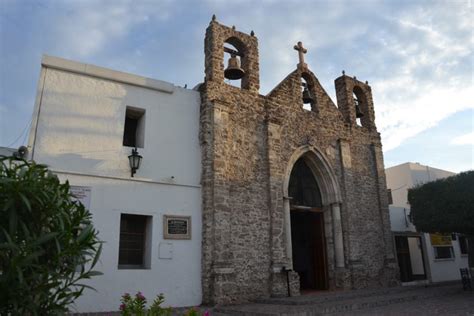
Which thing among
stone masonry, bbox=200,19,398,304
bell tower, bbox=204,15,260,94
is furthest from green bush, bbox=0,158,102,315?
bell tower, bbox=204,15,260,94

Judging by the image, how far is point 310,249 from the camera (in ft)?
41.9

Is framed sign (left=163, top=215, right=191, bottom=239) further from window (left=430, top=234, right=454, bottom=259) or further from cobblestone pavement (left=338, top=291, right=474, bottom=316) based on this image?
window (left=430, top=234, right=454, bottom=259)

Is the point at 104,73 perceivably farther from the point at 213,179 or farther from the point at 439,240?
the point at 439,240

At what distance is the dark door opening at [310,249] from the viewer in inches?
480

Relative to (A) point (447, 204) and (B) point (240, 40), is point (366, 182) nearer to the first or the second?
(A) point (447, 204)

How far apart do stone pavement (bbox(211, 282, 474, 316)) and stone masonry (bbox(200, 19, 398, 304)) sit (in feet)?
2.84

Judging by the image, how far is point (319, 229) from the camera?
41.0 ft

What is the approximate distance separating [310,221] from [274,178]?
3.08 meters

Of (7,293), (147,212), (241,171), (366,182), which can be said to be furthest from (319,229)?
(7,293)

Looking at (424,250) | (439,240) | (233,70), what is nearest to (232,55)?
(233,70)

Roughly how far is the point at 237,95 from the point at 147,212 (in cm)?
420

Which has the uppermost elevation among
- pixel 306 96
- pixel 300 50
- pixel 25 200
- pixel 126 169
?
pixel 300 50

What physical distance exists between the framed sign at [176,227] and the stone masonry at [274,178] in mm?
445

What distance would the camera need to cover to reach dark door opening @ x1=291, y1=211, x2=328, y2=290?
1218 cm
